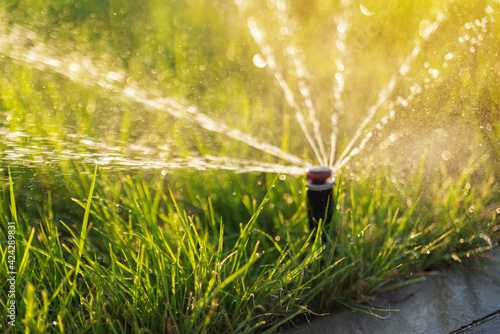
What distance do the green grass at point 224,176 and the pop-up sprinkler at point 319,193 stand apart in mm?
70

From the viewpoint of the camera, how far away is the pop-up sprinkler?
1.62m

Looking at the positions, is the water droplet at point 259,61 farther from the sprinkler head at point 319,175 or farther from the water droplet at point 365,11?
the sprinkler head at point 319,175

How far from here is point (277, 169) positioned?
2.35m

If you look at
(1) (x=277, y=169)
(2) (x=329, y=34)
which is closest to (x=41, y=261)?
(1) (x=277, y=169)

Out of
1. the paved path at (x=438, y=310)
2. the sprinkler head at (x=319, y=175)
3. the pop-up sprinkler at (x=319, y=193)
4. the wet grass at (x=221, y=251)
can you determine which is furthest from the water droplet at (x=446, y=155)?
the sprinkler head at (x=319, y=175)

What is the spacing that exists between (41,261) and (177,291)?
0.52 meters

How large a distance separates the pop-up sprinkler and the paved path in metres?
0.40

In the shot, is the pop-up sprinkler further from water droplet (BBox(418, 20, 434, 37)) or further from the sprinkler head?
water droplet (BBox(418, 20, 434, 37))

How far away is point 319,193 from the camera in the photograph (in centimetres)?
166

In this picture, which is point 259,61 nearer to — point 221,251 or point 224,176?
point 224,176

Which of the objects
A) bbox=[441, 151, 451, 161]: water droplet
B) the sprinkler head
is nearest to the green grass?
bbox=[441, 151, 451, 161]: water droplet

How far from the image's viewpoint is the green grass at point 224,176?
1.53 metres

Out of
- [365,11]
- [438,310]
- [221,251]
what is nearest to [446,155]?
[438,310]

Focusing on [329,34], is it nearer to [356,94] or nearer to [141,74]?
[356,94]
